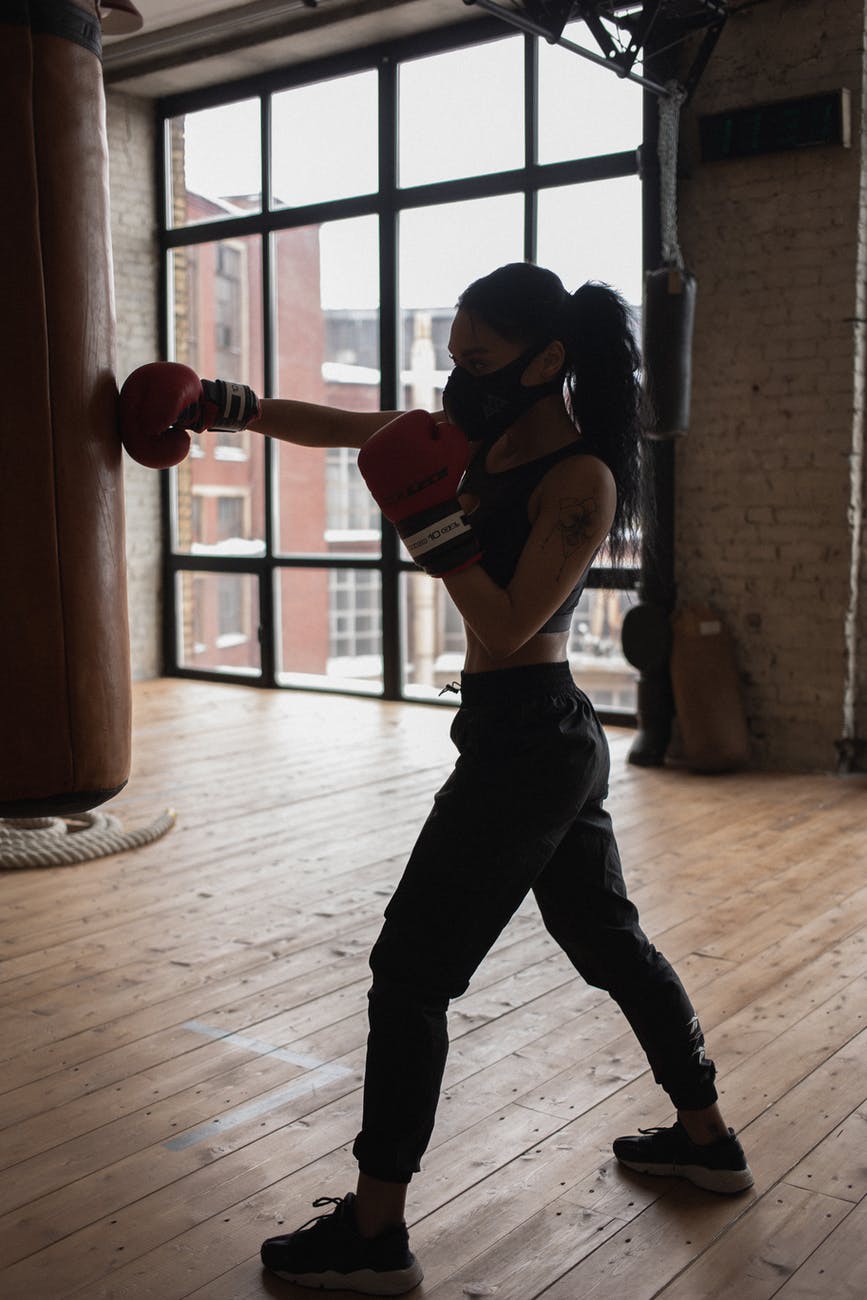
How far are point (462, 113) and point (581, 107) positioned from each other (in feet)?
2.45

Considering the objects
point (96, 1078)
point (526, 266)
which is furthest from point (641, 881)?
point (526, 266)

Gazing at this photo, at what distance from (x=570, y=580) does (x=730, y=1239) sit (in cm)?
→ 98

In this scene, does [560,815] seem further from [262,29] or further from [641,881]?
[262,29]

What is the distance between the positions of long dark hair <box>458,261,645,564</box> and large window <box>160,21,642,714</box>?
3.73 m

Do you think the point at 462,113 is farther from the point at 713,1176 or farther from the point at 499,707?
the point at 713,1176

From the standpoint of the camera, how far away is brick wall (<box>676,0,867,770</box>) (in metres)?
5.02

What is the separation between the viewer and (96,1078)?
7.72 feet

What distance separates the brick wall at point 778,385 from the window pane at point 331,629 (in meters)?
2.29

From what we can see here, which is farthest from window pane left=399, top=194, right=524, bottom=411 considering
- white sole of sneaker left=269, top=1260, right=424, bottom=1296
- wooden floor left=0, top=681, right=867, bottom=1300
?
white sole of sneaker left=269, top=1260, right=424, bottom=1296

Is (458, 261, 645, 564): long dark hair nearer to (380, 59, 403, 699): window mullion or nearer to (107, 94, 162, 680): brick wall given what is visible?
(380, 59, 403, 699): window mullion

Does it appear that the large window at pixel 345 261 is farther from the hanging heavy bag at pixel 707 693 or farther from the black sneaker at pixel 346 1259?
the black sneaker at pixel 346 1259

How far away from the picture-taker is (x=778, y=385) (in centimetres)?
521

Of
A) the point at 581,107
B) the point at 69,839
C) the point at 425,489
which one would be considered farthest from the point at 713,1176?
the point at 581,107

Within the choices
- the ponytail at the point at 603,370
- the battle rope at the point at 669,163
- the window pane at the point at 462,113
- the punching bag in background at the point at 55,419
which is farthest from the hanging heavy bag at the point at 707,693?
the punching bag in background at the point at 55,419
